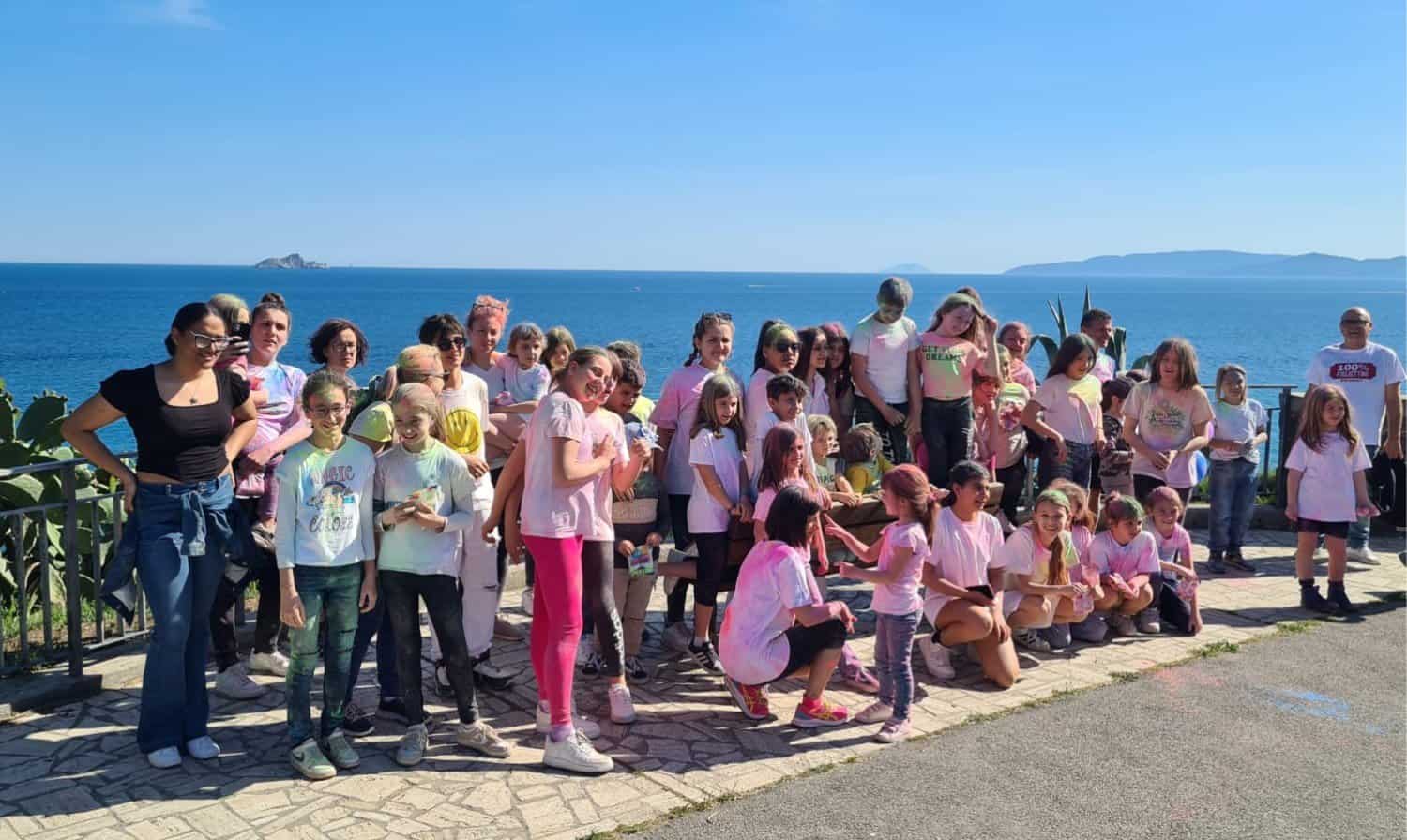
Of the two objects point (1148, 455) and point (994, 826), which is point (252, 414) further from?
point (1148, 455)

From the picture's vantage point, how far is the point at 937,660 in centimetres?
626

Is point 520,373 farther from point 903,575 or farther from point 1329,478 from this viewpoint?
point 1329,478

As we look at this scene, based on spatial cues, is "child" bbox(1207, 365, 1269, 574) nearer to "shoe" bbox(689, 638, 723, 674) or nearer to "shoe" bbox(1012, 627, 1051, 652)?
"shoe" bbox(1012, 627, 1051, 652)

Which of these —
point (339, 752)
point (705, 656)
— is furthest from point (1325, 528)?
point (339, 752)

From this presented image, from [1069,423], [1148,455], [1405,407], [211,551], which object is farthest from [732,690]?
[1405,407]

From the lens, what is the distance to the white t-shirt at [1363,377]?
351 inches

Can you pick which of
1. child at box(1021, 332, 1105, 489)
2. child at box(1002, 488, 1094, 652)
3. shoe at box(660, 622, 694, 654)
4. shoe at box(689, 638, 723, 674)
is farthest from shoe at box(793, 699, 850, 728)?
child at box(1021, 332, 1105, 489)

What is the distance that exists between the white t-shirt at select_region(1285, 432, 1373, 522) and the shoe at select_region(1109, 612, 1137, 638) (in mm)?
1801

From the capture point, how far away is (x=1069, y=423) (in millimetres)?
7801

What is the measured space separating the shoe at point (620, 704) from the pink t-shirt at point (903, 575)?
1.33 m

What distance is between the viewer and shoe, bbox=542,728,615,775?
478cm

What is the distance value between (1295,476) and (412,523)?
6349 mm

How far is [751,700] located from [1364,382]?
6.55 metres

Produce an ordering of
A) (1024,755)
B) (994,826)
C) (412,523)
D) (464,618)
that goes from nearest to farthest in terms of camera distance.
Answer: (994,826)
(412,523)
(1024,755)
(464,618)
